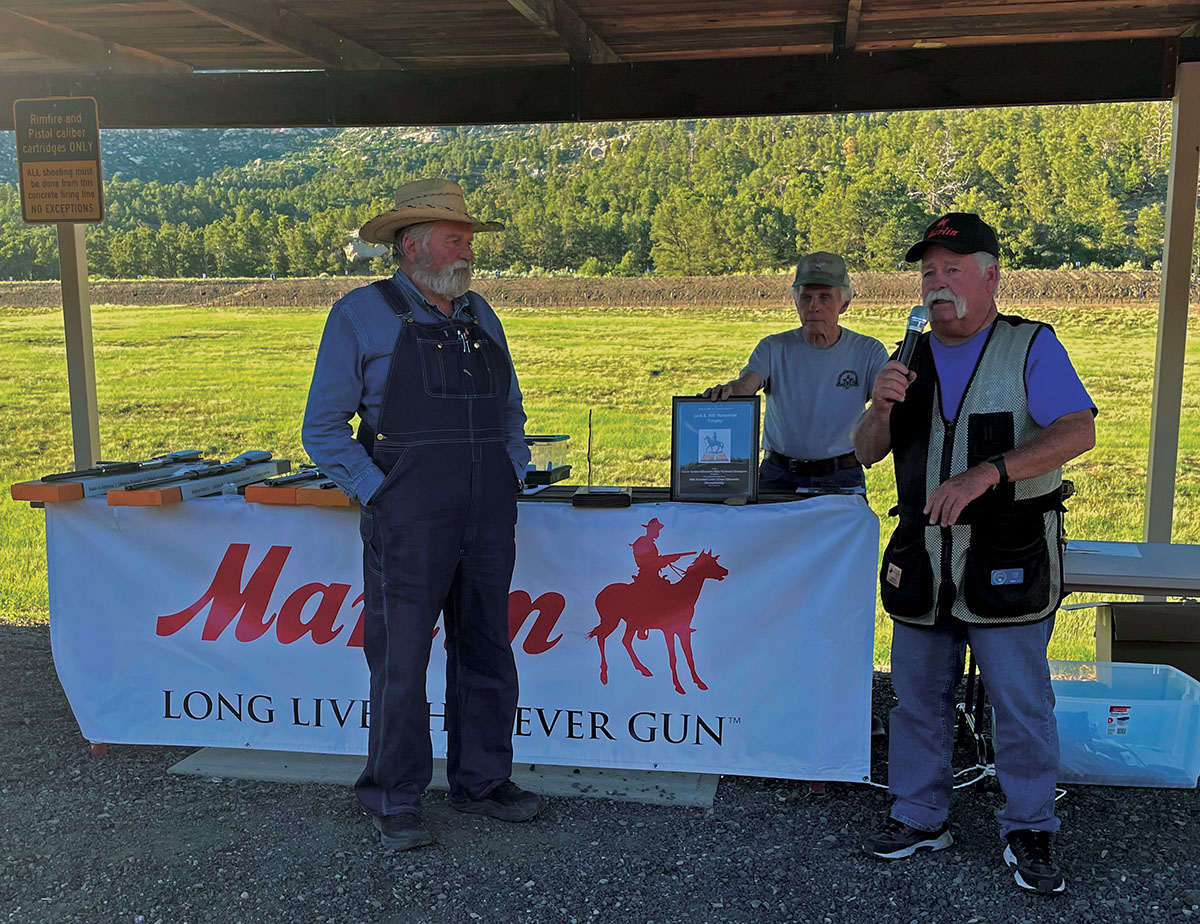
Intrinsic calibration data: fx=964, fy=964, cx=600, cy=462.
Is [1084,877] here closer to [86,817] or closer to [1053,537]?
[1053,537]

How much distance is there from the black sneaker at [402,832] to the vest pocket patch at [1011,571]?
170 cm

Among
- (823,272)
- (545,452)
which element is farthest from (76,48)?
(823,272)

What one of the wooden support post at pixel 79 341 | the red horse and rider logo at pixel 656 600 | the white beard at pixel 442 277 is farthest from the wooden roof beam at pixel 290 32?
the red horse and rider logo at pixel 656 600

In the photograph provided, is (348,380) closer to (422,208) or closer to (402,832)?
(422,208)

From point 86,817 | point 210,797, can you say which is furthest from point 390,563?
point 86,817

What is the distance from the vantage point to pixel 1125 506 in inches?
336

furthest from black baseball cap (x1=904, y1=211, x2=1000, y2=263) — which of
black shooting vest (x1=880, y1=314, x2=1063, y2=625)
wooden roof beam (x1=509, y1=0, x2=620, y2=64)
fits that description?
wooden roof beam (x1=509, y1=0, x2=620, y2=64)

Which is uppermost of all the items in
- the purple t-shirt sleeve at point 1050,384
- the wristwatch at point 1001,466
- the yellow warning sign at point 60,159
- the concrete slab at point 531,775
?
the yellow warning sign at point 60,159

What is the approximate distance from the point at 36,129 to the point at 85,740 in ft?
9.72

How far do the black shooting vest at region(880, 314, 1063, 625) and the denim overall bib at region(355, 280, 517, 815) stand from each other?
3.90ft

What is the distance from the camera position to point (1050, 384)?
7.98ft

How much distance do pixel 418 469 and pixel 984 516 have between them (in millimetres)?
1530

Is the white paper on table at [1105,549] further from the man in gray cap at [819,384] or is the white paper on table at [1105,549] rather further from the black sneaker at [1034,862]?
the black sneaker at [1034,862]

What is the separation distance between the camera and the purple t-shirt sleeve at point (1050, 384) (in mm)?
2412
